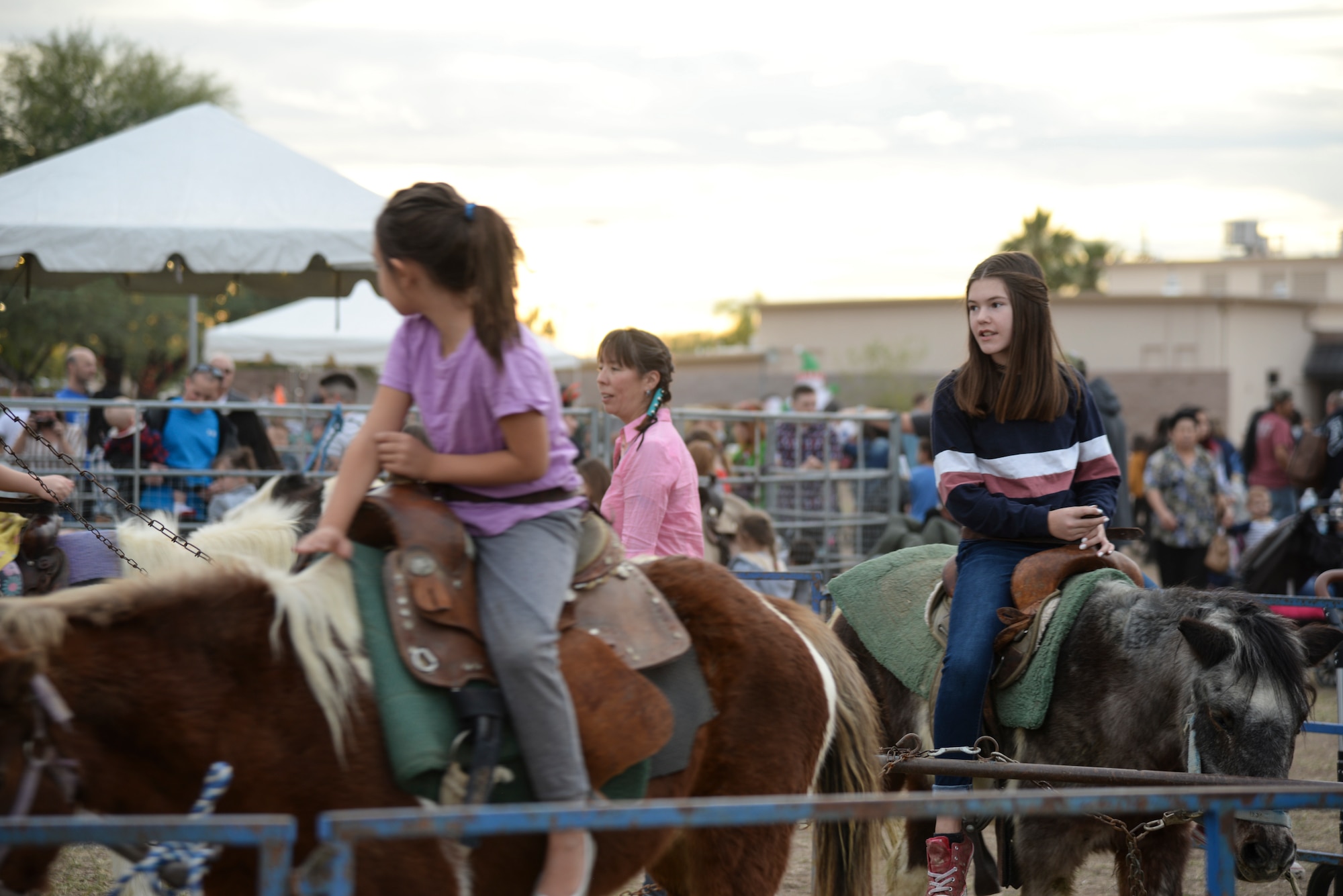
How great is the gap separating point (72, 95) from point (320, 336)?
20265 millimetres

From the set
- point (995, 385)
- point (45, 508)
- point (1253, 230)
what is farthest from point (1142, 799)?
point (1253, 230)

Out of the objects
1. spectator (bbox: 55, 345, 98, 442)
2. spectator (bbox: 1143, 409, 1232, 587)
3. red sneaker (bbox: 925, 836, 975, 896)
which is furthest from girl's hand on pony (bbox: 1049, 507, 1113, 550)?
spectator (bbox: 55, 345, 98, 442)

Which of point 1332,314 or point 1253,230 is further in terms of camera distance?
point 1253,230

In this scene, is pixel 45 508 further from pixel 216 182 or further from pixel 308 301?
pixel 308 301

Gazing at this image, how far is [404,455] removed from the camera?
2443 millimetres

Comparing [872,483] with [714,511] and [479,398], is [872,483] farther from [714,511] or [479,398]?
[479,398]

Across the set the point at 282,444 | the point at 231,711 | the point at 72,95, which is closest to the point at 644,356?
the point at 231,711

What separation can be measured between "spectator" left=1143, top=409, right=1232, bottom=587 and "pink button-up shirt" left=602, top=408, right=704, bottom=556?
24.8 ft

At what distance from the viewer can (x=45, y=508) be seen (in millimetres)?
4484

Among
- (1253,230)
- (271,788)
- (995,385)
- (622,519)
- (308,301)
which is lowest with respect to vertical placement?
(271,788)

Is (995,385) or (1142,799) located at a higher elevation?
(995,385)

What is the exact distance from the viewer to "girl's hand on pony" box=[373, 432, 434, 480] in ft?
8.01

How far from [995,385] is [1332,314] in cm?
5566

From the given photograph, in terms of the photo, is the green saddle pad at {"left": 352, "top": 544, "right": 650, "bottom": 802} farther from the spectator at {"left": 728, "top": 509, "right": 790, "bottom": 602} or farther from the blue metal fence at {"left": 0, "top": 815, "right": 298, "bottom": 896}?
the spectator at {"left": 728, "top": 509, "right": 790, "bottom": 602}
